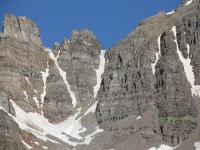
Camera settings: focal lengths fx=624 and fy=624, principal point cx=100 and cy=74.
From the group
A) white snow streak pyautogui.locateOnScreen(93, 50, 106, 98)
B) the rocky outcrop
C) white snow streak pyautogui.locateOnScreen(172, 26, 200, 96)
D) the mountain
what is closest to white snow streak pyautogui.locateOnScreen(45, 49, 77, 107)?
the mountain

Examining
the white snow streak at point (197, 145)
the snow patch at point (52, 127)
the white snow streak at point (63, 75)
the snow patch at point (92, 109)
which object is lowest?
the white snow streak at point (197, 145)

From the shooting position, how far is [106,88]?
577 feet

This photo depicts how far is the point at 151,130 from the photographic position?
15188cm

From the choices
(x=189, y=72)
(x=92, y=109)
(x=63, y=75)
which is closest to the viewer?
(x=189, y=72)

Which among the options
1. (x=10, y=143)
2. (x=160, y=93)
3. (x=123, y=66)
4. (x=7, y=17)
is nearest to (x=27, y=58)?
(x=7, y=17)

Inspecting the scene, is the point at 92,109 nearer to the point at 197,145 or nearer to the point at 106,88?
the point at 106,88

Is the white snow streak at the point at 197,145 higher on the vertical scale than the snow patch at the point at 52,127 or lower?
lower

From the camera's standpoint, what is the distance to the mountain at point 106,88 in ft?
492

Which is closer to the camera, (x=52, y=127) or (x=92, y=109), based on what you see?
(x=52, y=127)

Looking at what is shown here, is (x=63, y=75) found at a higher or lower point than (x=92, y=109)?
higher

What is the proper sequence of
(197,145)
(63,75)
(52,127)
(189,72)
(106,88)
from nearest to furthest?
(197,145) → (52,127) → (189,72) → (106,88) → (63,75)

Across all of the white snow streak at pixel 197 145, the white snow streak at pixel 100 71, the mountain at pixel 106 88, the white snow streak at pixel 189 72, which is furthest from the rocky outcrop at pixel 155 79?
the white snow streak at pixel 197 145

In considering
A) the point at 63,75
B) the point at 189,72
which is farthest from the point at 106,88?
the point at 189,72

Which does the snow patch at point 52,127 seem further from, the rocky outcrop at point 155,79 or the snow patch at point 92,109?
the rocky outcrop at point 155,79
